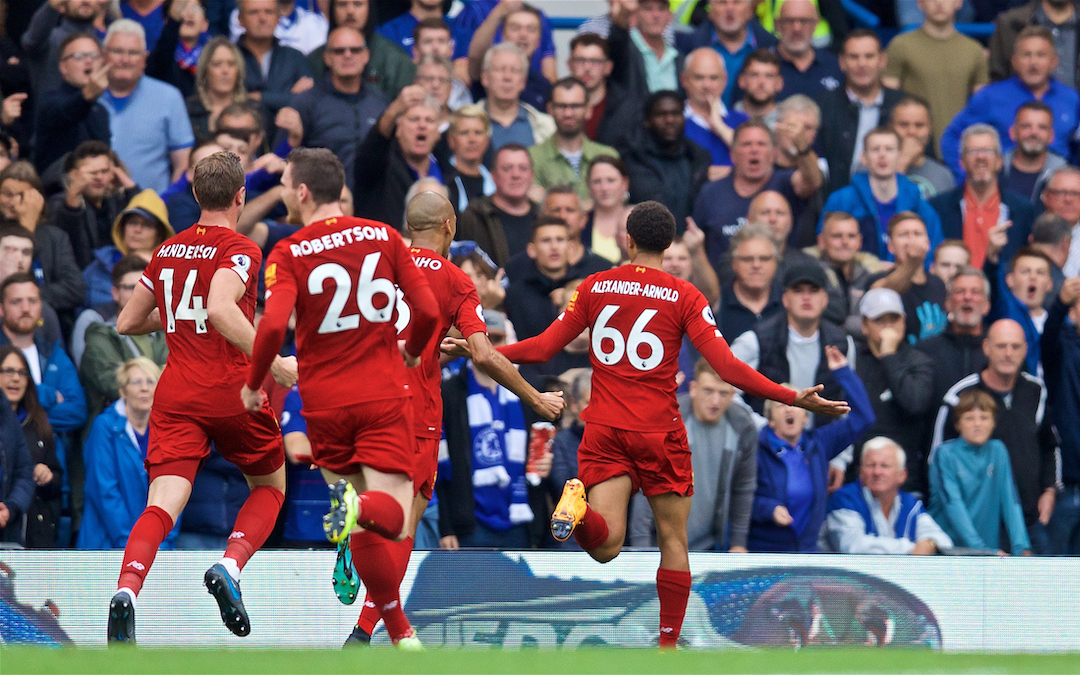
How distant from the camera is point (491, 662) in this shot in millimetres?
5004

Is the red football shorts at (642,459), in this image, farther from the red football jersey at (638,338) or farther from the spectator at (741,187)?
the spectator at (741,187)

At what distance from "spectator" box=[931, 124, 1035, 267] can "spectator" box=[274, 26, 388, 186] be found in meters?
4.70

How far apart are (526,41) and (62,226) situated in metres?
4.10

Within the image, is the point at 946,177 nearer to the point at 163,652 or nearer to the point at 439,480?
the point at 439,480

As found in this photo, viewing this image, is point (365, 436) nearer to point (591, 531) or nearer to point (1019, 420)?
point (591, 531)

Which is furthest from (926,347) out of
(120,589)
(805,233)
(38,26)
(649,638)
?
(38,26)

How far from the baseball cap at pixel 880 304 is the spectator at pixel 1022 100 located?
2.26 m

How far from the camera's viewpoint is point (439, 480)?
8664 millimetres

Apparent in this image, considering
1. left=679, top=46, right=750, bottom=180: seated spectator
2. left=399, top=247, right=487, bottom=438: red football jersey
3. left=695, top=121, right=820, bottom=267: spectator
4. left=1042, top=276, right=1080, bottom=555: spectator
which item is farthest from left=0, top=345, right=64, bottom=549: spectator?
left=1042, top=276, right=1080, bottom=555: spectator

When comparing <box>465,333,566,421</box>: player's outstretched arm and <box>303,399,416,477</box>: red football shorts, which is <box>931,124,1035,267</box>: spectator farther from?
<box>303,399,416,477</box>: red football shorts

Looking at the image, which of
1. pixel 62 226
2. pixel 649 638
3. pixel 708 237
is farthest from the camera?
pixel 708 237

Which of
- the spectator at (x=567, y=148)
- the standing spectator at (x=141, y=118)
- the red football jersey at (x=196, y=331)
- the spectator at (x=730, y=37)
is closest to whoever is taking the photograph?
the red football jersey at (x=196, y=331)

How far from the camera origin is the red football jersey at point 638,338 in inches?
268

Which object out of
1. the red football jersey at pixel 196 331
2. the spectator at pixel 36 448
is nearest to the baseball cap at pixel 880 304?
the red football jersey at pixel 196 331
